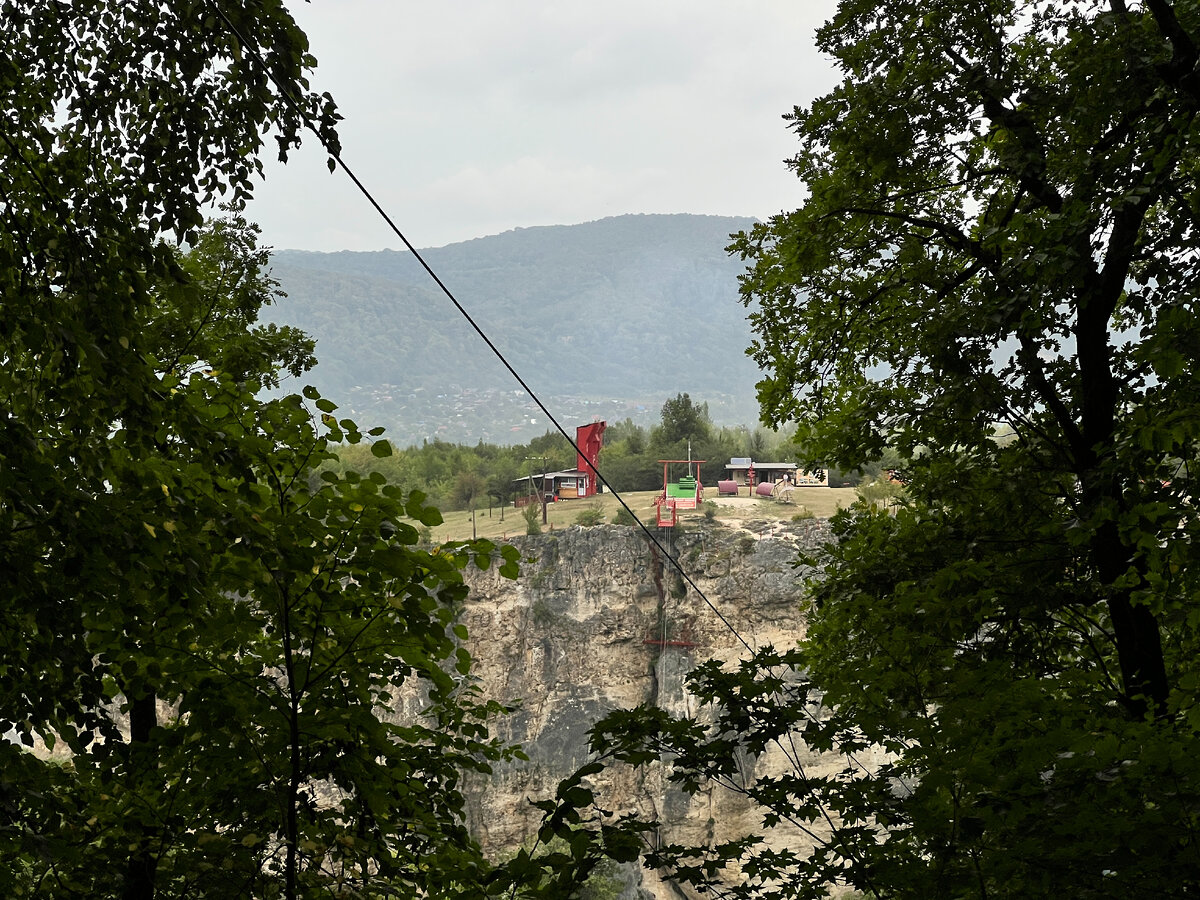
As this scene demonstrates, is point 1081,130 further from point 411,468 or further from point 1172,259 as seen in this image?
point 411,468

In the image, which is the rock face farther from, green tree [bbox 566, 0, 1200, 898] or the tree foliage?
the tree foliage

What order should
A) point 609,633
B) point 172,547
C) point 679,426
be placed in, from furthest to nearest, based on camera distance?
1. point 679,426
2. point 609,633
3. point 172,547

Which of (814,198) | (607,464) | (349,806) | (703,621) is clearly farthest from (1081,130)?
(607,464)

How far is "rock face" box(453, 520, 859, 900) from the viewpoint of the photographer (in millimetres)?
40375

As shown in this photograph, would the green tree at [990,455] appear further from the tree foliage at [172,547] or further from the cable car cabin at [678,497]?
the cable car cabin at [678,497]

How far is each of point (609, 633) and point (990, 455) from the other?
39.5 metres

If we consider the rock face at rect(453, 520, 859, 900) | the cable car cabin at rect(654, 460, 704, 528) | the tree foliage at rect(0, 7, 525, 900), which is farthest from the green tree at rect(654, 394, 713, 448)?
the tree foliage at rect(0, 7, 525, 900)

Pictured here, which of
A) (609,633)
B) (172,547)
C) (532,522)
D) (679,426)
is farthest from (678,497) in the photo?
(172,547)

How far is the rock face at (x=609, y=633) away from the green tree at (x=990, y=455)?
113 feet

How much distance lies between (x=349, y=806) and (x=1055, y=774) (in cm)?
213

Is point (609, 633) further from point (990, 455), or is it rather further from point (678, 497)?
point (990, 455)

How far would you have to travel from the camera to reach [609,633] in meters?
44.7

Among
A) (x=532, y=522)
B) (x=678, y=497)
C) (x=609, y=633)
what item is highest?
(x=678, y=497)

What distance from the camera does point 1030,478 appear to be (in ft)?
18.8
